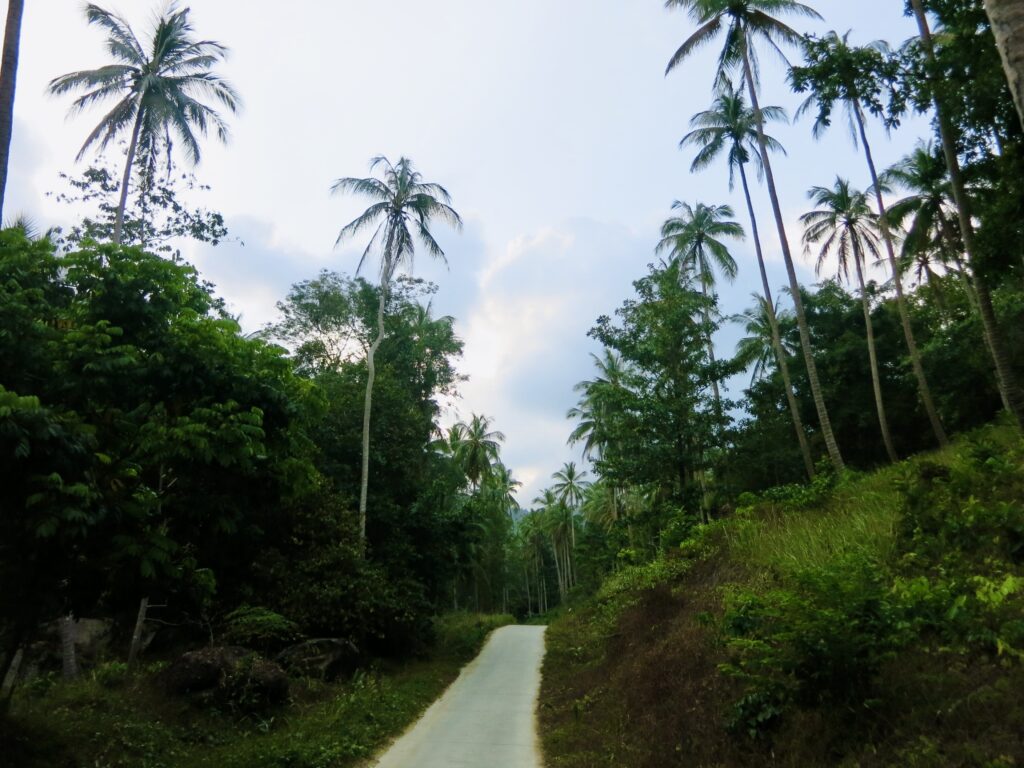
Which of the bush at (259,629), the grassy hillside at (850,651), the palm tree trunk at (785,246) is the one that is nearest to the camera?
the grassy hillside at (850,651)

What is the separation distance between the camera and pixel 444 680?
15.8m

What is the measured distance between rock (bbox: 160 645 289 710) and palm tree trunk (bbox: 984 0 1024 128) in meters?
12.0

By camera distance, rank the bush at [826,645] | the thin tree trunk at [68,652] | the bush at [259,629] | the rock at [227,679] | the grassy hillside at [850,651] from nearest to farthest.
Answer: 1. the grassy hillside at [850,651]
2. the bush at [826,645]
3. the rock at [227,679]
4. the thin tree trunk at [68,652]
5. the bush at [259,629]

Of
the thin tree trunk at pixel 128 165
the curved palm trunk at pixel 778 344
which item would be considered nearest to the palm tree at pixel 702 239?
the curved palm trunk at pixel 778 344

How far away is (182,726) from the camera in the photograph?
372 inches

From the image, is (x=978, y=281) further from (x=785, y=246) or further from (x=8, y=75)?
(x=8, y=75)

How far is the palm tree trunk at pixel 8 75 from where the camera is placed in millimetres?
8719

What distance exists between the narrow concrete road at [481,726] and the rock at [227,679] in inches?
93.9

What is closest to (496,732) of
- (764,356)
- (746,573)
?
(746,573)

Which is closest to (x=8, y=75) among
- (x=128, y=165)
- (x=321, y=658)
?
(x=128, y=165)

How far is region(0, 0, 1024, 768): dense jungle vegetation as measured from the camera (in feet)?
17.3

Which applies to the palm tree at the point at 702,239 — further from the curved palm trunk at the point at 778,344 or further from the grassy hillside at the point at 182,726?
the grassy hillside at the point at 182,726

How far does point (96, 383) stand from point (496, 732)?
7692 millimetres

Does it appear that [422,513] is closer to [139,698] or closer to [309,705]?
[309,705]
